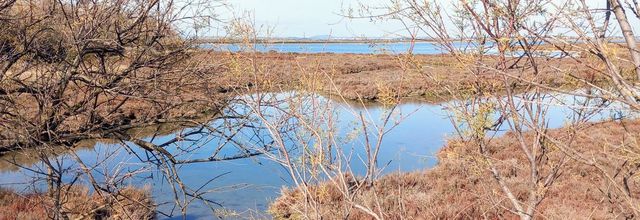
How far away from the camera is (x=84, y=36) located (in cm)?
523

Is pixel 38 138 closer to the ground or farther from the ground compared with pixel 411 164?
farther from the ground

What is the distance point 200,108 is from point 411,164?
7.77 metres

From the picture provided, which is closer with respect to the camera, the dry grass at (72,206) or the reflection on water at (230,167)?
the dry grass at (72,206)

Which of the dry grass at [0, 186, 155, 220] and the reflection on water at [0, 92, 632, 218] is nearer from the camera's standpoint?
the dry grass at [0, 186, 155, 220]

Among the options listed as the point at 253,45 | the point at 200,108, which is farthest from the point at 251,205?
the point at 253,45

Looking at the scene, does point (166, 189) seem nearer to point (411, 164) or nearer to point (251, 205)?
point (251, 205)

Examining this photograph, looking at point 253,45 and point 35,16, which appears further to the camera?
point 35,16

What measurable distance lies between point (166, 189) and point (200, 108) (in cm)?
478

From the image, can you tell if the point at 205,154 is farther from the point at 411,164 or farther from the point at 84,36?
the point at 84,36

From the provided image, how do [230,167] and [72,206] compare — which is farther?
[230,167]

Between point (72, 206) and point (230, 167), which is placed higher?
point (72, 206)

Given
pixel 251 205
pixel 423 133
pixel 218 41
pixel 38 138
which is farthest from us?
pixel 423 133

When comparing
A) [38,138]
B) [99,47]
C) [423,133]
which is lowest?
[423,133]

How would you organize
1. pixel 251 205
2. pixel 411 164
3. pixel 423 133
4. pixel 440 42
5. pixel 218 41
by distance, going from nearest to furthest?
1. pixel 440 42
2. pixel 218 41
3. pixel 251 205
4. pixel 411 164
5. pixel 423 133
